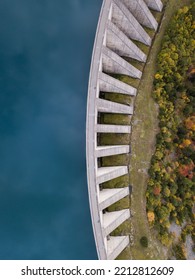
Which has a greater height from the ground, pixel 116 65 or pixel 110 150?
pixel 116 65

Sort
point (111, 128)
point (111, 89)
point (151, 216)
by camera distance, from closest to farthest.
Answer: point (111, 128)
point (111, 89)
point (151, 216)

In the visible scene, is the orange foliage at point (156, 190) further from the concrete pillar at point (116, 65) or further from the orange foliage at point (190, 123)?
the concrete pillar at point (116, 65)

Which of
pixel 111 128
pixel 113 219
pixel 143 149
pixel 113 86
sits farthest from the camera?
pixel 143 149

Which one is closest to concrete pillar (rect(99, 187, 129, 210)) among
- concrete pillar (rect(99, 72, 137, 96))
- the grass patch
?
the grass patch

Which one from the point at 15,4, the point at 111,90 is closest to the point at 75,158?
the point at 111,90

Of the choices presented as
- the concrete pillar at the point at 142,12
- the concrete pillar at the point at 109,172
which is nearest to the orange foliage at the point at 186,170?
the concrete pillar at the point at 109,172

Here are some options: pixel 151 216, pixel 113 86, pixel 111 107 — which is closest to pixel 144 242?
pixel 151 216

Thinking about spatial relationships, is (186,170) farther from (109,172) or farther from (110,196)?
(110,196)
